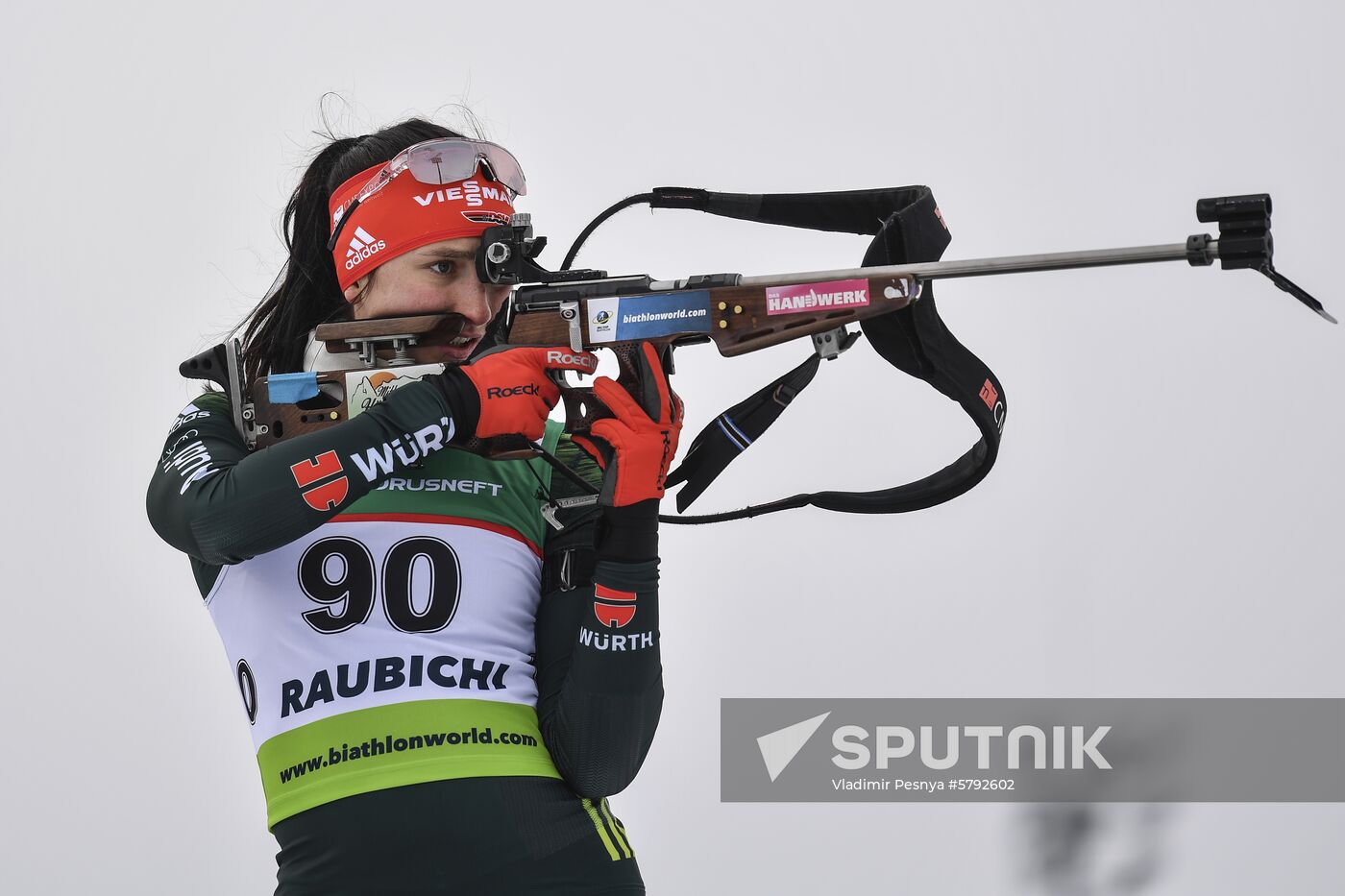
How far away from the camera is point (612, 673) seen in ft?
4.89

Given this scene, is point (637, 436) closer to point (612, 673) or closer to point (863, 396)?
point (612, 673)

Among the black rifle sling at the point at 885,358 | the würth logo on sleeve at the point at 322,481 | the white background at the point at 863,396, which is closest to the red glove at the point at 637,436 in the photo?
the black rifle sling at the point at 885,358

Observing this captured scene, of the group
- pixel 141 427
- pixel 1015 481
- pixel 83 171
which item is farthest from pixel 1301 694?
pixel 83 171

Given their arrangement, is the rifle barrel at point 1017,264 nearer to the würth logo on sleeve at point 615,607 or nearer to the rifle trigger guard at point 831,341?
the rifle trigger guard at point 831,341

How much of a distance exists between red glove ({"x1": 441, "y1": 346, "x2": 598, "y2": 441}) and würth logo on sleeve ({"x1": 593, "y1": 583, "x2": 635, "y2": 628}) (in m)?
0.19

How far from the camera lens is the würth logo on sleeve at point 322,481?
139 cm

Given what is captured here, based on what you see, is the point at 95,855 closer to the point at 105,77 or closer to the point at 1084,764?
the point at 105,77

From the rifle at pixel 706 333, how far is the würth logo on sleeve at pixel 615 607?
0.59 ft

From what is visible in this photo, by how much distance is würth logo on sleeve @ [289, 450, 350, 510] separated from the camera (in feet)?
4.57

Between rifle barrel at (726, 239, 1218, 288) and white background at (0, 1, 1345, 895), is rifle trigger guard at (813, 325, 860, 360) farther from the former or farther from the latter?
white background at (0, 1, 1345, 895)

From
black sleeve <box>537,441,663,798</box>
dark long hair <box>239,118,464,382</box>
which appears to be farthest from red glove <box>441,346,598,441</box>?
dark long hair <box>239,118,464,382</box>

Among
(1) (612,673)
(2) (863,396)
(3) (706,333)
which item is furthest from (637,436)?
(2) (863,396)

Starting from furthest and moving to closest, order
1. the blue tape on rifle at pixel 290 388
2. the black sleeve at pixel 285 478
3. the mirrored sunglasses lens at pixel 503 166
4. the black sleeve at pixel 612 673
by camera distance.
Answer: the mirrored sunglasses lens at pixel 503 166
the blue tape on rifle at pixel 290 388
the black sleeve at pixel 612 673
the black sleeve at pixel 285 478

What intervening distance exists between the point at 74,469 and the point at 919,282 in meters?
1.92
